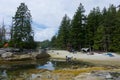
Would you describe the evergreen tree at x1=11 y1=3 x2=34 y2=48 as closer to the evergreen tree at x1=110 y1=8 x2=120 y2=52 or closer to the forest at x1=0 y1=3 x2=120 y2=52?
the forest at x1=0 y1=3 x2=120 y2=52

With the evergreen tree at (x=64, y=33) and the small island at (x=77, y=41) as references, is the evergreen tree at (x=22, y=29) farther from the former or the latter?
the evergreen tree at (x=64, y=33)

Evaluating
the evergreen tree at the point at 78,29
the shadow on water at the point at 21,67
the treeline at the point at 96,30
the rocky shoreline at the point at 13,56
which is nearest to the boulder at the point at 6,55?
the rocky shoreline at the point at 13,56

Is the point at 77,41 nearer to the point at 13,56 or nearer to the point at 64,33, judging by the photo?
the point at 64,33

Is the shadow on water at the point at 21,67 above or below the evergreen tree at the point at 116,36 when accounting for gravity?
below

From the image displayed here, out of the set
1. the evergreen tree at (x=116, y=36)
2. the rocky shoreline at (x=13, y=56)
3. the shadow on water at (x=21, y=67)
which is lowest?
the shadow on water at (x=21, y=67)

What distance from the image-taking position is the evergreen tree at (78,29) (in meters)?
83.3

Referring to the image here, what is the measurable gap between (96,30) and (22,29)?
25868mm

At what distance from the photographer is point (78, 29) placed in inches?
3297

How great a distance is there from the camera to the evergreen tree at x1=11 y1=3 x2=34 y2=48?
67.7 m

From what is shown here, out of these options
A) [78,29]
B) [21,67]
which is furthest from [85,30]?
[21,67]

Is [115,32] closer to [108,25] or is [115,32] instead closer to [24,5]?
[108,25]

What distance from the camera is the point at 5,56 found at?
54.1 metres

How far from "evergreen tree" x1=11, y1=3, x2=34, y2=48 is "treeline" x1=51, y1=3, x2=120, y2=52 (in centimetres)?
1927

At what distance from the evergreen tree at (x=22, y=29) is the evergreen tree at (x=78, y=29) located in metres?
18.6
